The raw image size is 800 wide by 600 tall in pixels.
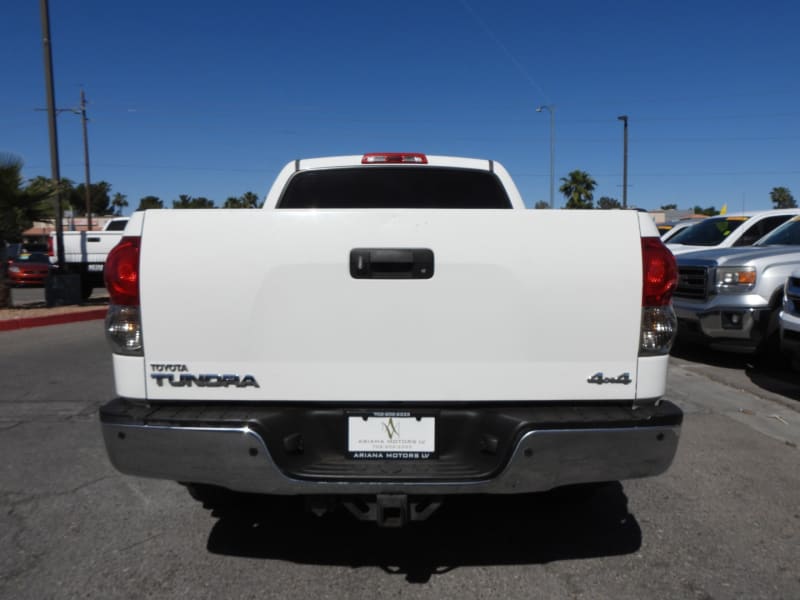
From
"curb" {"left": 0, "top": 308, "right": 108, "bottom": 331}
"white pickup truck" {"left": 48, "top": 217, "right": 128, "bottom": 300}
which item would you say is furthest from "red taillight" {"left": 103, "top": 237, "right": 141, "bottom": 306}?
"white pickup truck" {"left": 48, "top": 217, "right": 128, "bottom": 300}

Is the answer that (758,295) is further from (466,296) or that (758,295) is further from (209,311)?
(209,311)

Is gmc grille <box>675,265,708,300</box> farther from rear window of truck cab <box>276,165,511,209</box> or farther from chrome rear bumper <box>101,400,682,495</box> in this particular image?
chrome rear bumper <box>101,400,682,495</box>

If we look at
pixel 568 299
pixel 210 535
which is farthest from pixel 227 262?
pixel 210 535

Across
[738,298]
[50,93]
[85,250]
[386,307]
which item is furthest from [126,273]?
[85,250]

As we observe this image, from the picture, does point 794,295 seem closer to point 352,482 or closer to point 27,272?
point 352,482

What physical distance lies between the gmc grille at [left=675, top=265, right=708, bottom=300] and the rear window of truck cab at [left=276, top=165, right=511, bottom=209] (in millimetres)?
4266

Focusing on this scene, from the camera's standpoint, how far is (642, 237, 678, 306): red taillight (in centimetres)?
253

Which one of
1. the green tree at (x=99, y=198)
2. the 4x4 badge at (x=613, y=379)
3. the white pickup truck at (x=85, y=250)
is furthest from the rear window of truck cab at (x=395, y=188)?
the green tree at (x=99, y=198)

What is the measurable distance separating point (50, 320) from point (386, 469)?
11.5 meters

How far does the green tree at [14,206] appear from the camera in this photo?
1245 centimetres

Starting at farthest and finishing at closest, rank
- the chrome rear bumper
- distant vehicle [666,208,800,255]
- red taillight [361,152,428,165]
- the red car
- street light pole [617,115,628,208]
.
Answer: street light pole [617,115,628,208]
the red car
distant vehicle [666,208,800,255]
red taillight [361,152,428,165]
the chrome rear bumper

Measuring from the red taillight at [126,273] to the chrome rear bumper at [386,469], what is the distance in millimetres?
482

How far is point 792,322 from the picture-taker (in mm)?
5949

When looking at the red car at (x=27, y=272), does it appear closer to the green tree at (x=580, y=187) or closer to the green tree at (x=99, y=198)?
the green tree at (x=580, y=187)
